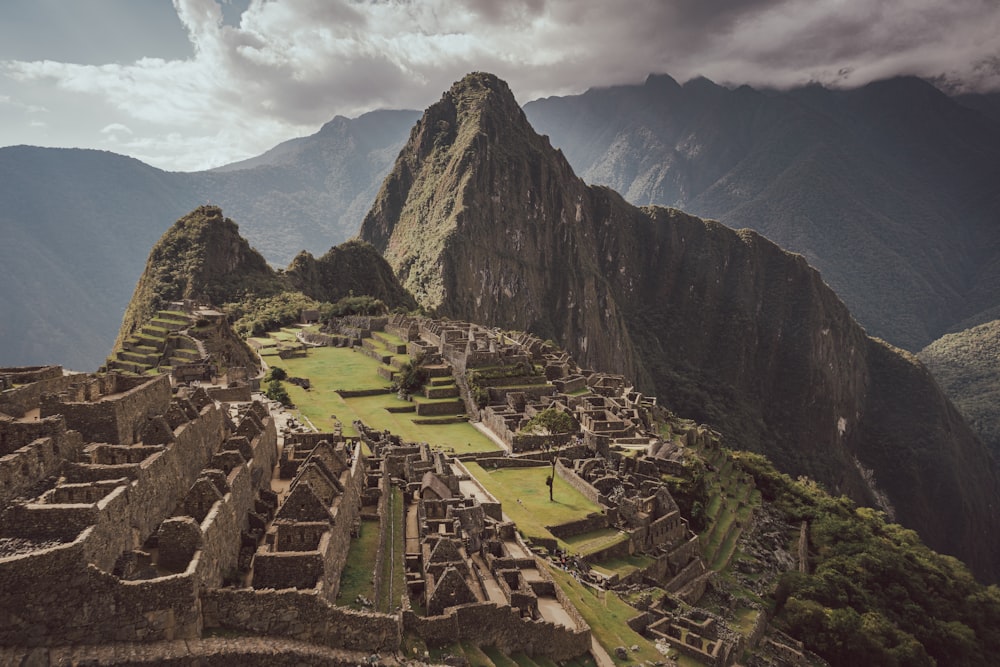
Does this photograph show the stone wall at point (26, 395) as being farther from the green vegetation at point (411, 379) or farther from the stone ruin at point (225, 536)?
the green vegetation at point (411, 379)

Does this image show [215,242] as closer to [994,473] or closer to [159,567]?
[159,567]

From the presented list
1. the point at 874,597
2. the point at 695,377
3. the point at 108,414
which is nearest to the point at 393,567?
the point at 108,414

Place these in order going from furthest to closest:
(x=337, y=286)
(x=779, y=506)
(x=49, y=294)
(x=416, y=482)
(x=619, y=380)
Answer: (x=337, y=286), (x=49, y=294), (x=619, y=380), (x=779, y=506), (x=416, y=482)

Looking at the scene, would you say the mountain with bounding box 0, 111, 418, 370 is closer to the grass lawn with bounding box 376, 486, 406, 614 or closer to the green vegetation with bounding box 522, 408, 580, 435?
the green vegetation with bounding box 522, 408, 580, 435

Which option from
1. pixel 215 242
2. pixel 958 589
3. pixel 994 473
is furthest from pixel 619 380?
pixel 994 473

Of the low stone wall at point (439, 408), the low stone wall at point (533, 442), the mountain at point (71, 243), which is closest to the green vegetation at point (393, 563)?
the low stone wall at point (533, 442)

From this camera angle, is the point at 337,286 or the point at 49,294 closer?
the point at 49,294
